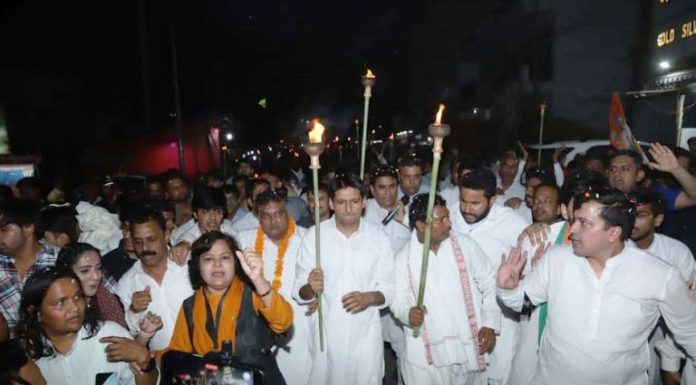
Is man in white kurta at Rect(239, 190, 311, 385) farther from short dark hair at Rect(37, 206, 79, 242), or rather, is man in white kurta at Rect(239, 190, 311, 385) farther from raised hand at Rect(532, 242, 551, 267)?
raised hand at Rect(532, 242, 551, 267)

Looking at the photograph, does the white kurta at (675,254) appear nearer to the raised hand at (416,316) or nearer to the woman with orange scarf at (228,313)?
the raised hand at (416,316)

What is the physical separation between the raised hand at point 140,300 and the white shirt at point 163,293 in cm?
20

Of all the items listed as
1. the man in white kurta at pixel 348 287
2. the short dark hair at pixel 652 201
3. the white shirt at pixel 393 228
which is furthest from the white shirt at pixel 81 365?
the short dark hair at pixel 652 201

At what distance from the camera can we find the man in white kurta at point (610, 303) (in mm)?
3062

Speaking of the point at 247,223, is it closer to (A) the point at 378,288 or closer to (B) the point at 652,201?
(A) the point at 378,288

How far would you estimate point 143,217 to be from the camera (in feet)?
13.5

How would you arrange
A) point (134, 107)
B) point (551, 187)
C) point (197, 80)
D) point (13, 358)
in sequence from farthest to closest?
point (197, 80), point (134, 107), point (551, 187), point (13, 358)

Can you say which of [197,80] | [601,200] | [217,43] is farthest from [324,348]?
[197,80]

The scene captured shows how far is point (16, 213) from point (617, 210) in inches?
172

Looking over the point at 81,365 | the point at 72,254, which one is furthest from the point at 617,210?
the point at 72,254

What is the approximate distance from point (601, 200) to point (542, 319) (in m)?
1.28

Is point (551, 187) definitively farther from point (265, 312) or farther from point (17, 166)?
point (17, 166)

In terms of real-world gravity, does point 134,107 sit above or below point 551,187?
above

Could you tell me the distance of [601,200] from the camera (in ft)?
10.2
